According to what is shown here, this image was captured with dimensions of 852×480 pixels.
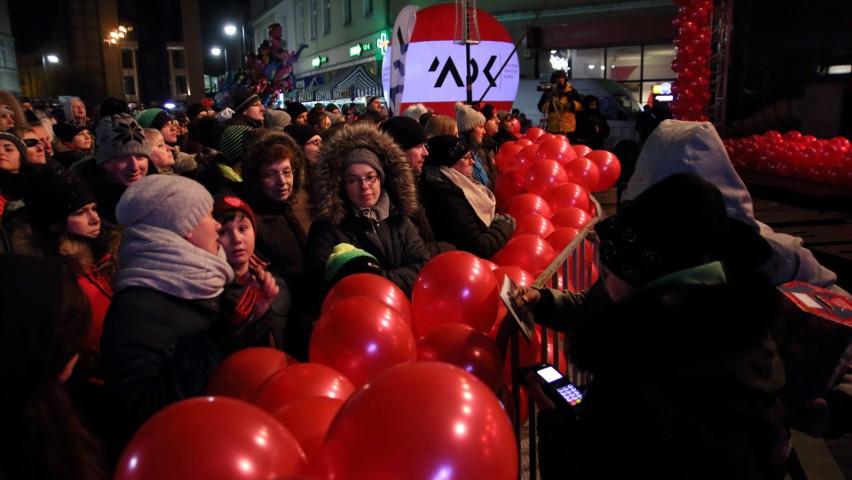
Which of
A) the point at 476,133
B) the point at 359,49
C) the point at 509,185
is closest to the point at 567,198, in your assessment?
the point at 509,185

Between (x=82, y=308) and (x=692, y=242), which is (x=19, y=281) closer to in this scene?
(x=82, y=308)

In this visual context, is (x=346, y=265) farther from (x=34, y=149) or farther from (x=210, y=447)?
(x=34, y=149)

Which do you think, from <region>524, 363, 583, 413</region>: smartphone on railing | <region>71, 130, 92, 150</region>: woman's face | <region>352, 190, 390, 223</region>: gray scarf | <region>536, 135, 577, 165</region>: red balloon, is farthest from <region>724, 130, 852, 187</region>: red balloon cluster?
<region>71, 130, 92, 150</region>: woman's face

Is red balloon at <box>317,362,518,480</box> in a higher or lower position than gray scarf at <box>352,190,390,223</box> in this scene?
lower

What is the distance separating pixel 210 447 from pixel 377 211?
225cm

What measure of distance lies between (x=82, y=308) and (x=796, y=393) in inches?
79.7

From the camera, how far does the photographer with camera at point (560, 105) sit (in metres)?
11.7

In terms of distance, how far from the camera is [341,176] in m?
3.49

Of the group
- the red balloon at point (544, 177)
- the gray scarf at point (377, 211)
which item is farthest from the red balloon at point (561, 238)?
the red balloon at point (544, 177)

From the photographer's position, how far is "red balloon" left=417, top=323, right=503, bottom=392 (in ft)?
8.11

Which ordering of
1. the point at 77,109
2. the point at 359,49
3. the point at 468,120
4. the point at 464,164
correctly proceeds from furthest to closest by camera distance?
the point at 359,49
the point at 77,109
the point at 468,120
the point at 464,164

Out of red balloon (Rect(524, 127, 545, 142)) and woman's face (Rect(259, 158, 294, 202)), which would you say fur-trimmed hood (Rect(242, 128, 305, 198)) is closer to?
woman's face (Rect(259, 158, 294, 202))

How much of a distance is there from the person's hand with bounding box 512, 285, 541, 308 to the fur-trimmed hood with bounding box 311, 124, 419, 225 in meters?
1.29

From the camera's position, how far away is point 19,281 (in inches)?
39.2
